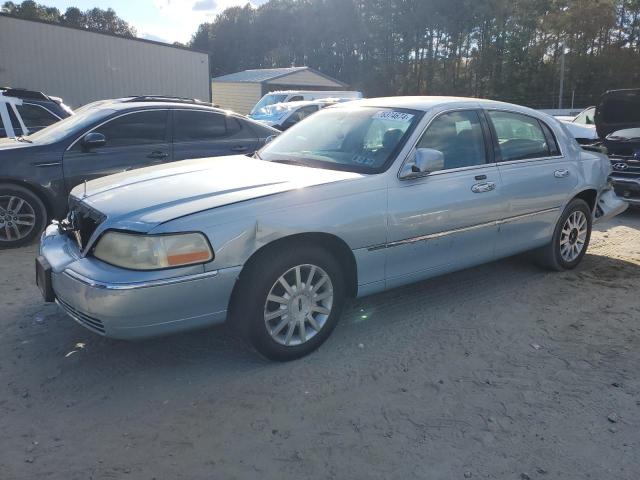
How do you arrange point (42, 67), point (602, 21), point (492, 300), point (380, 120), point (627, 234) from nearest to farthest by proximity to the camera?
1. point (380, 120)
2. point (492, 300)
3. point (627, 234)
4. point (42, 67)
5. point (602, 21)

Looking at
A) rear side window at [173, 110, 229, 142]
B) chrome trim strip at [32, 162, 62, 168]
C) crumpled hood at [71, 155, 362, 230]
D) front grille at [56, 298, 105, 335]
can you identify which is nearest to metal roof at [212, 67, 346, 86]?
rear side window at [173, 110, 229, 142]

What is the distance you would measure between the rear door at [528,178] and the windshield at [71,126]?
4.44 meters

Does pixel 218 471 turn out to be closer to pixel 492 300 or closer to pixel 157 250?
pixel 157 250

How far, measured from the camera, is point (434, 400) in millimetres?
3287

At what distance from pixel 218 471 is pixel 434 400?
1.29 metres

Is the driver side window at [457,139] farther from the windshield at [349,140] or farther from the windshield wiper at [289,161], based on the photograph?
the windshield wiper at [289,161]

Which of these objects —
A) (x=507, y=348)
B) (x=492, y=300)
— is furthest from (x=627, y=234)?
(x=507, y=348)

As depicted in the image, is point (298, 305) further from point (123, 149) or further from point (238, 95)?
point (238, 95)

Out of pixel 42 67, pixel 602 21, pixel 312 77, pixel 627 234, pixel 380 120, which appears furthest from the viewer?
pixel 312 77

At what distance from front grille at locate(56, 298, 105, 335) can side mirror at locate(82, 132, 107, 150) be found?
11.0 feet

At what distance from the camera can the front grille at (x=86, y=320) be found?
3216mm

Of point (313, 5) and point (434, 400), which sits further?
point (313, 5)

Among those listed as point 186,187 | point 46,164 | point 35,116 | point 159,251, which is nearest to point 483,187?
point 186,187

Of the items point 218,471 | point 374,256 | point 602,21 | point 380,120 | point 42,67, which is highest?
point 602,21
